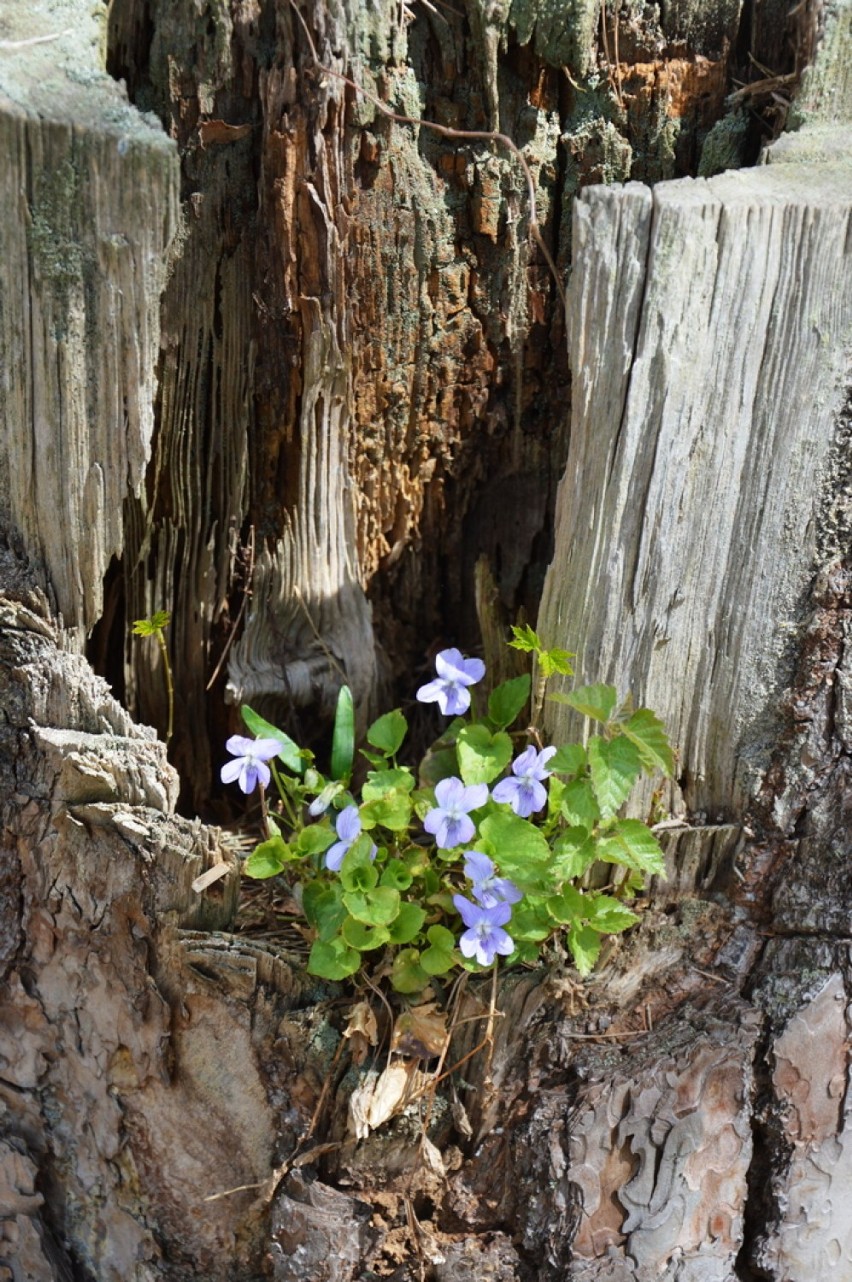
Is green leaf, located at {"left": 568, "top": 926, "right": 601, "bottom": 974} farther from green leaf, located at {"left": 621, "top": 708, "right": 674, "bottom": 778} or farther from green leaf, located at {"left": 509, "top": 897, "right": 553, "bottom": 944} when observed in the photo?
green leaf, located at {"left": 621, "top": 708, "right": 674, "bottom": 778}

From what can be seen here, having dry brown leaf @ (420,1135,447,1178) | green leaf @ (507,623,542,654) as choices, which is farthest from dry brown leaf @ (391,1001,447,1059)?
green leaf @ (507,623,542,654)

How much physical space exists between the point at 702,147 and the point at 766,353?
0.62 metres

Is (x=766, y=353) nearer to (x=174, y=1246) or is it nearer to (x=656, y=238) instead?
(x=656, y=238)

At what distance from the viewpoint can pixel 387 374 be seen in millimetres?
2422

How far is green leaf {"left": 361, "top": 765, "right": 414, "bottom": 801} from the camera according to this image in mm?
2115

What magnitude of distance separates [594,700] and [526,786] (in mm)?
204

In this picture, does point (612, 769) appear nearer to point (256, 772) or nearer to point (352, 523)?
point (256, 772)

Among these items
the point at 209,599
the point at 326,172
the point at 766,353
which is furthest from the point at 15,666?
the point at 766,353

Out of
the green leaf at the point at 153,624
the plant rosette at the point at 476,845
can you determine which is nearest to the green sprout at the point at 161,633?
the green leaf at the point at 153,624

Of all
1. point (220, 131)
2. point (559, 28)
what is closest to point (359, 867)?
point (220, 131)

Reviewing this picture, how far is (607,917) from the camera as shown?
2049mm

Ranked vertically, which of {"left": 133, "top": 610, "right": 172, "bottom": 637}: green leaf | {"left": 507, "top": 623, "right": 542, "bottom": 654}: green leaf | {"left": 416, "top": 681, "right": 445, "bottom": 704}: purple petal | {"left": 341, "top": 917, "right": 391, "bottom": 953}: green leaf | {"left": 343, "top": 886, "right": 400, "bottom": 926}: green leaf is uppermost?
{"left": 507, "top": 623, "right": 542, "bottom": 654}: green leaf

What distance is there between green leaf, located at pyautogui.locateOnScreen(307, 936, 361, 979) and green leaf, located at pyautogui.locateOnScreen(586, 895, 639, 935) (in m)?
0.44

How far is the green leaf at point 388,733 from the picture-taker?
221cm
